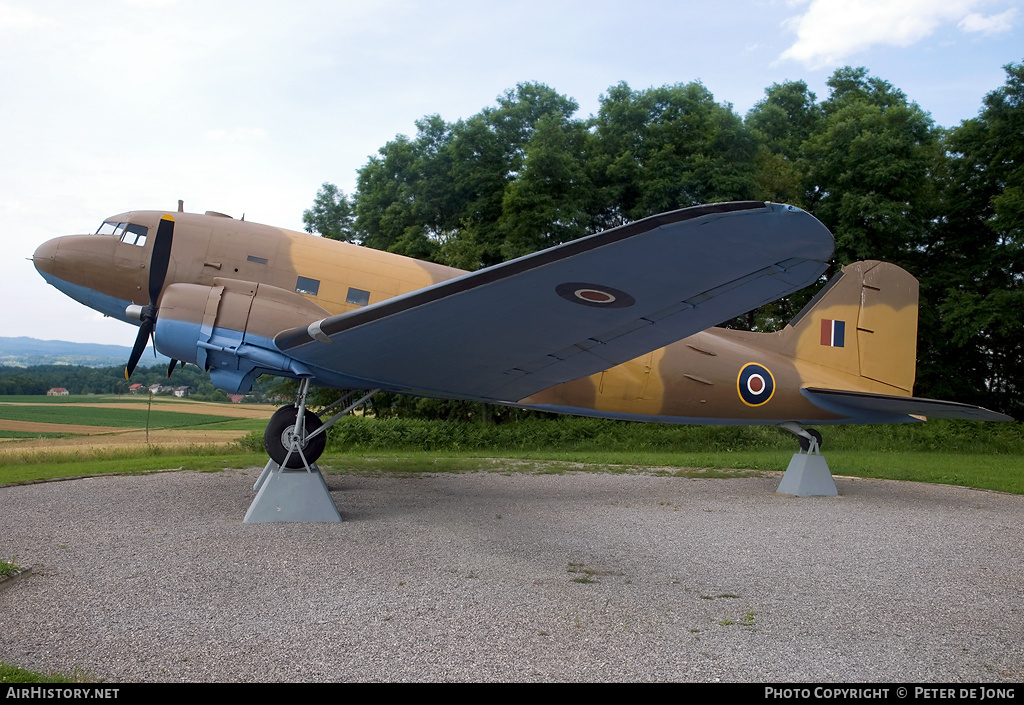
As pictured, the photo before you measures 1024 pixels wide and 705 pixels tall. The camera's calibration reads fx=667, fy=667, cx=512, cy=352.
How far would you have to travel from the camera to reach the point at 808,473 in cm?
1031

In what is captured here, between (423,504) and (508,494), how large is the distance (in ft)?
5.60

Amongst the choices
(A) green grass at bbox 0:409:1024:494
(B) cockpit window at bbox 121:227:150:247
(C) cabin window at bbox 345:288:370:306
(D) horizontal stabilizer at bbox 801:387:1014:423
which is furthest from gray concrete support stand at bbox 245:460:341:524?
(D) horizontal stabilizer at bbox 801:387:1014:423

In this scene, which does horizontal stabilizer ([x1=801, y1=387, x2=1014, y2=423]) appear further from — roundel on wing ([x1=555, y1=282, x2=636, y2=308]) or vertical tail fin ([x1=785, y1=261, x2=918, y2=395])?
roundel on wing ([x1=555, y1=282, x2=636, y2=308])

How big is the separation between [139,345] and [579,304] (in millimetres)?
6257

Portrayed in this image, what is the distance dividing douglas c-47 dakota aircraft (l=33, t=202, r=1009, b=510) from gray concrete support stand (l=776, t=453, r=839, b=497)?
0.34 metres

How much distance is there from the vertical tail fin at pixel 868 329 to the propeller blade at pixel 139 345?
31.0ft

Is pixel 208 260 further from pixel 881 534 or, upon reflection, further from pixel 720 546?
pixel 881 534

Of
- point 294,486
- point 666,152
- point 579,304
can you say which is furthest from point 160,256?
point 666,152

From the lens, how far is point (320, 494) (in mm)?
7578

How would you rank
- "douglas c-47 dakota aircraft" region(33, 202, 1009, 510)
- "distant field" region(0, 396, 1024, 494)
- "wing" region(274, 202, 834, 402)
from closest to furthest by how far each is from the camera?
"wing" region(274, 202, 834, 402) < "douglas c-47 dakota aircraft" region(33, 202, 1009, 510) < "distant field" region(0, 396, 1024, 494)

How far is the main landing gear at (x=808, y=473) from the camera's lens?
10.3 m

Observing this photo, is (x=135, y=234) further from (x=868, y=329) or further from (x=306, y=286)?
(x=868, y=329)

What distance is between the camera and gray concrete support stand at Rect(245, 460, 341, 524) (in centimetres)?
730
